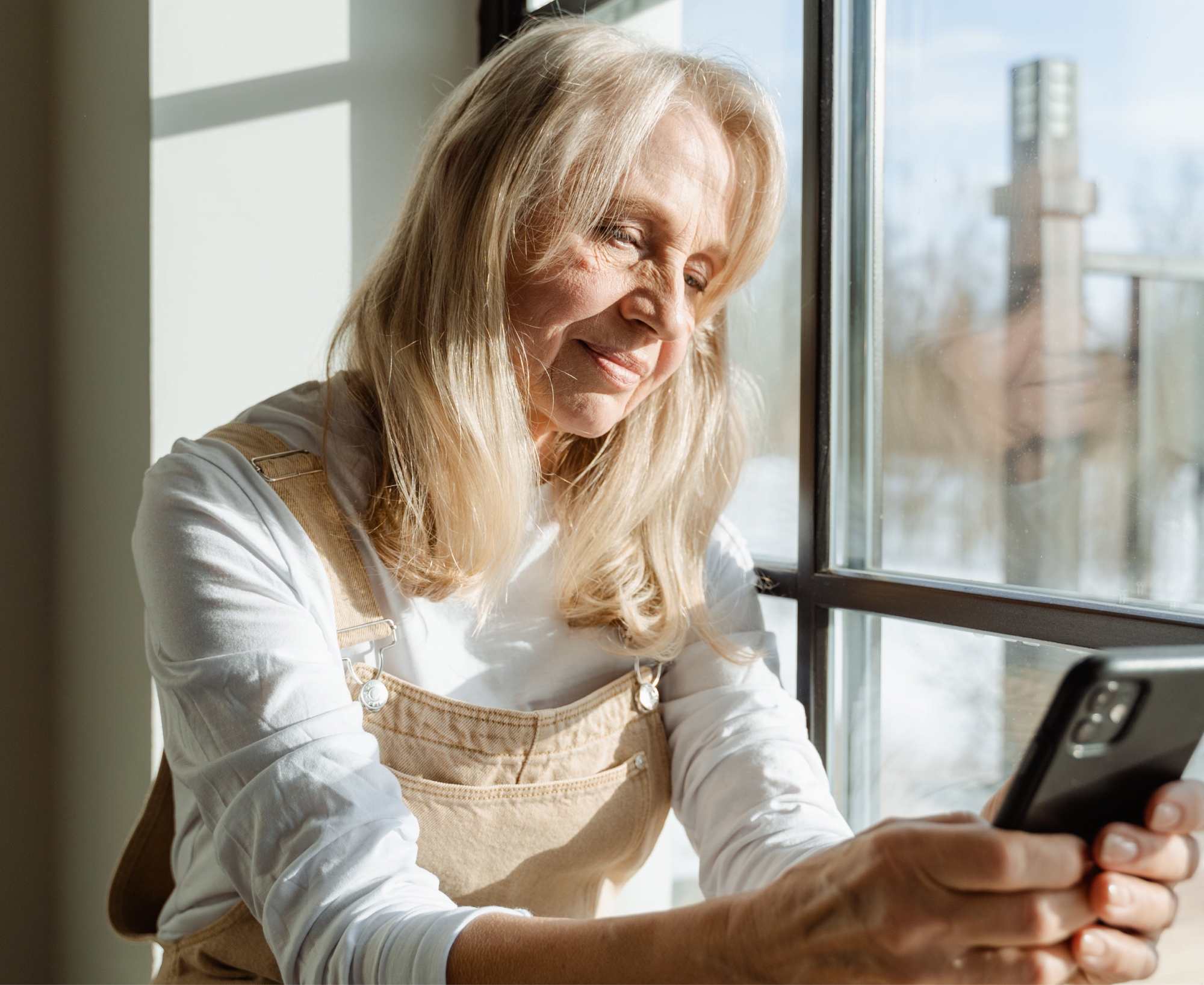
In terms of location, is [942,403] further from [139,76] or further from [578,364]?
[139,76]

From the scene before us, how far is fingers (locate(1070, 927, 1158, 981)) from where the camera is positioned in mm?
580

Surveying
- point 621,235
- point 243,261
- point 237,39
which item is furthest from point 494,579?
point 237,39

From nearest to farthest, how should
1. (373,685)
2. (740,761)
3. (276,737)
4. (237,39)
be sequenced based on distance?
(276,737) → (373,685) → (740,761) → (237,39)

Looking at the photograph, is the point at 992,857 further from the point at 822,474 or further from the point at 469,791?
the point at 822,474

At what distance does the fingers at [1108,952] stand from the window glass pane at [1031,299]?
436mm

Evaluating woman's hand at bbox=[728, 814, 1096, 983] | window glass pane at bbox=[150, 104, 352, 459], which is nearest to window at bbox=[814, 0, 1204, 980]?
woman's hand at bbox=[728, 814, 1096, 983]

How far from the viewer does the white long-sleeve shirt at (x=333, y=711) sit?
→ 2.64 ft

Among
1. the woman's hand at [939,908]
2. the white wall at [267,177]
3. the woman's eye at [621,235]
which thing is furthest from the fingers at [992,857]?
the white wall at [267,177]

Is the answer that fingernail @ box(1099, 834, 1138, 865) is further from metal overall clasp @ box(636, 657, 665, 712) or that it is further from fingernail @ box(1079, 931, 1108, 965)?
metal overall clasp @ box(636, 657, 665, 712)

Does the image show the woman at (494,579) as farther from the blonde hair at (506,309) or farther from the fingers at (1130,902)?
the fingers at (1130,902)

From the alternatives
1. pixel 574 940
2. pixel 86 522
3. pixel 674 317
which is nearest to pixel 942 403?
pixel 674 317

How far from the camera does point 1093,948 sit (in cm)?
58

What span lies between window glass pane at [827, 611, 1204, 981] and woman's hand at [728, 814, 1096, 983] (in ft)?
1.62

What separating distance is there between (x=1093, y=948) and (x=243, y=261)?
147 cm
